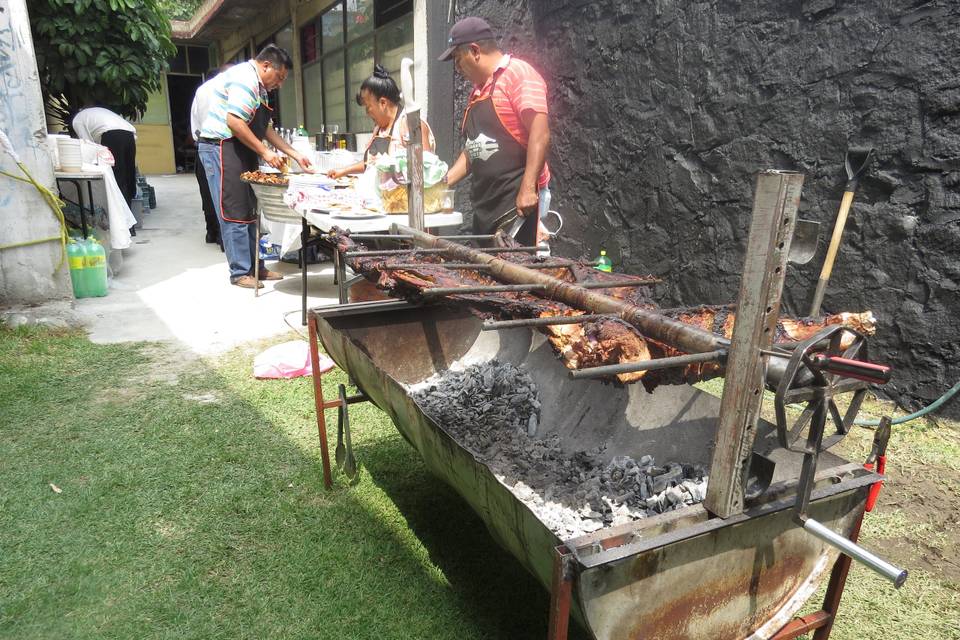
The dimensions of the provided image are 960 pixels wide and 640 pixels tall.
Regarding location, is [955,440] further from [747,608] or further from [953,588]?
[747,608]

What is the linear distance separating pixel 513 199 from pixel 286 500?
2.52m

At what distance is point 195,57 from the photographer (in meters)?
A: 21.4

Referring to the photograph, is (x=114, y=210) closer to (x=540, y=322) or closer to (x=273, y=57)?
(x=273, y=57)

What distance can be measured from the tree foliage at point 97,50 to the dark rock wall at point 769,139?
6.25 m

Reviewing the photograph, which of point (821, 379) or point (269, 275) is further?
point (269, 275)

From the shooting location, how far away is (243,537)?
2621 millimetres

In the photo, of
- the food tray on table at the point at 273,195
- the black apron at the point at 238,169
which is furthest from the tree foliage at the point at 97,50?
the food tray on table at the point at 273,195

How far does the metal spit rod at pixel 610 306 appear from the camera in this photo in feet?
4.65

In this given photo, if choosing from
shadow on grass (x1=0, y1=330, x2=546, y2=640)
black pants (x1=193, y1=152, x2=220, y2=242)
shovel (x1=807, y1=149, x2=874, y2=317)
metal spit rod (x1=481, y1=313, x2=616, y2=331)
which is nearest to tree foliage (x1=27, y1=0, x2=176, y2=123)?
black pants (x1=193, y1=152, x2=220, y2=242)

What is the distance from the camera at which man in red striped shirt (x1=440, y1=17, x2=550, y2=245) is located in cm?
398

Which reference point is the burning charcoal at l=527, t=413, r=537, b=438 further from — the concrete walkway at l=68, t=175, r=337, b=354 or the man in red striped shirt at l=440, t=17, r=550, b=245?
the concrete walkway at l=68, t=175, r=337, b=354

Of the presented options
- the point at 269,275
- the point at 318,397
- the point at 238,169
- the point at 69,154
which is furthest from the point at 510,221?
the point at 69,154

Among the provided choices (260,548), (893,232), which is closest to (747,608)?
(260,548)

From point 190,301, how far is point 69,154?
6.25 ft
